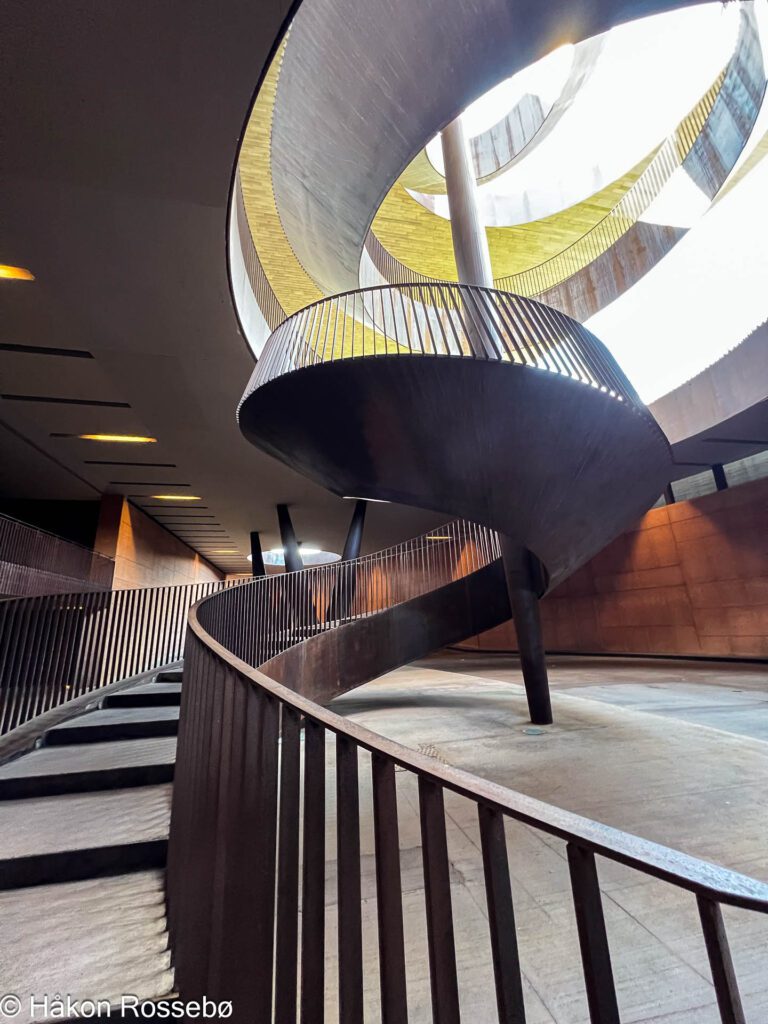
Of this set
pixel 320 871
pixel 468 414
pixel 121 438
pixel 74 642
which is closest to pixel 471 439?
pixel 468 414

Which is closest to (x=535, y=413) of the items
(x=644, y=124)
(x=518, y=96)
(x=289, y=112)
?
(x=289, y=112)

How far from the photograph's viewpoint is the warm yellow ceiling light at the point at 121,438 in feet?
28.7

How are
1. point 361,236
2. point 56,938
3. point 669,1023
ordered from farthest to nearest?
point 361,236
point 56,938
point 669,1023

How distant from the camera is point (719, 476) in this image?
11070 millimetres

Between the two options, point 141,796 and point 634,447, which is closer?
point 141,796

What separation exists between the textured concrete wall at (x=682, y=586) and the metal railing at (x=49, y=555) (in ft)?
40.5

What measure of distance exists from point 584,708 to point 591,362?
4.30 meters

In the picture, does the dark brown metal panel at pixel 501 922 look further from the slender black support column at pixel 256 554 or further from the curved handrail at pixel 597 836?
the slender black support column at pixel 256 554

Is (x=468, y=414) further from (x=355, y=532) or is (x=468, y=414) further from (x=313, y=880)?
(x=355, y=532)

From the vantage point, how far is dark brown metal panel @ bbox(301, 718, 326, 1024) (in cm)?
100

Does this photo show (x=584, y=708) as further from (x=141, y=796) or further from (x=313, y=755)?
(x=313, y=755)

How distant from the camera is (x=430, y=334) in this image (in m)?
3.69

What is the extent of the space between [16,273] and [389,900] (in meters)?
6.36

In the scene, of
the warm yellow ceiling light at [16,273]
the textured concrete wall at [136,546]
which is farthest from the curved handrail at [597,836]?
the textured concrete wall at [136,546]
